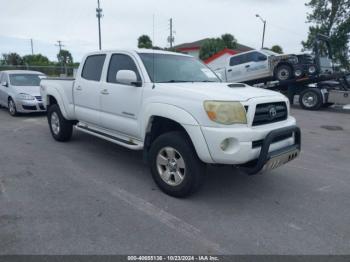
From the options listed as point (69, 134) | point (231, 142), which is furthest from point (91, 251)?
point (69, 134)

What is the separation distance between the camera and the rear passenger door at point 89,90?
5.15 m

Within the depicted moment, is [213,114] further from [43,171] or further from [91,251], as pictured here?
[43,171]

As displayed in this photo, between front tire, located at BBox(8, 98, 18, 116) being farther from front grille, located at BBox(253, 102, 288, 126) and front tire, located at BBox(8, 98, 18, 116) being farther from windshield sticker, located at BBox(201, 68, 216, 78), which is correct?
front grille, located at BBox(253, 102, 288, 126)

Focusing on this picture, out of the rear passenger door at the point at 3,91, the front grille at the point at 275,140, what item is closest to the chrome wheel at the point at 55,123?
the front grille at the point at 275,140

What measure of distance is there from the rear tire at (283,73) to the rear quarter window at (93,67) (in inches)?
420

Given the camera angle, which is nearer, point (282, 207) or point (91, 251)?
point (91, 251)

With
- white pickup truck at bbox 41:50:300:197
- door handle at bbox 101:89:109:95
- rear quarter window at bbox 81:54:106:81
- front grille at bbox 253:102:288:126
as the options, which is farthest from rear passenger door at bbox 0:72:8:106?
front grille at bbox 253:102:288:126

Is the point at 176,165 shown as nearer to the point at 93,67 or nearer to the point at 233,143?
the point at 233,143

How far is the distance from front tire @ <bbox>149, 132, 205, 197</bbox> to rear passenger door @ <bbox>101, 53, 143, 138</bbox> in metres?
0.59

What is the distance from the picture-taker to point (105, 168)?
4992 mm

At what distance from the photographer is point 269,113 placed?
372 cm

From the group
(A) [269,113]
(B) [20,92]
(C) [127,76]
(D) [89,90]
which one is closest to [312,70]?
(A) [269,113]

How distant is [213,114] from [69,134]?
13.9 ft

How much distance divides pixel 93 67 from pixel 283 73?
1083 centimetres
